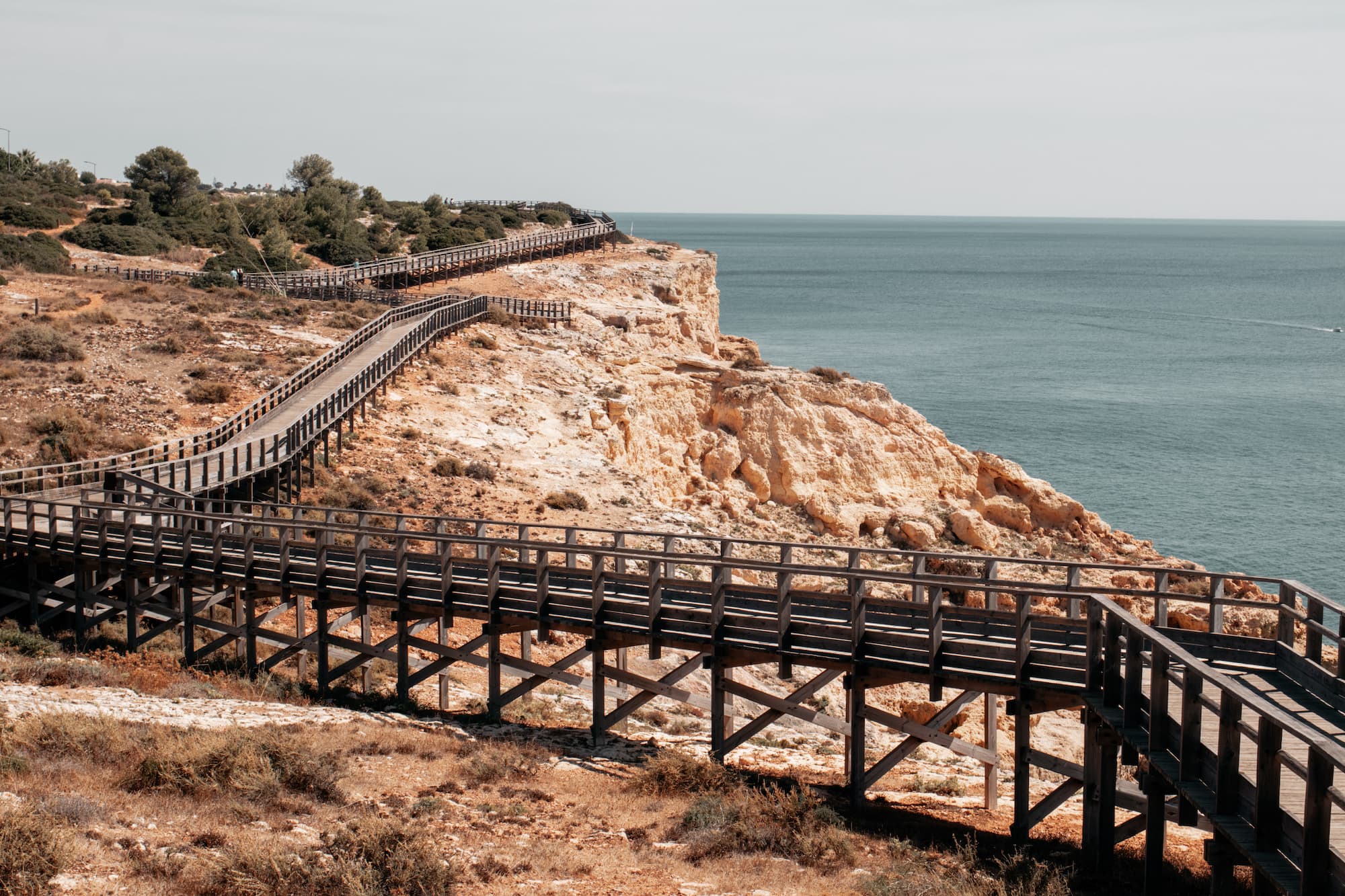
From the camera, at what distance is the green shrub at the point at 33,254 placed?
191ft

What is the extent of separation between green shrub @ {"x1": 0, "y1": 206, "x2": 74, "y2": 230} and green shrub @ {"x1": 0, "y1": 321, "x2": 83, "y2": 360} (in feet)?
97.1

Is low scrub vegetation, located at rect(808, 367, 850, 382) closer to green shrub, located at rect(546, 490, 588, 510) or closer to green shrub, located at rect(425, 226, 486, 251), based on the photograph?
green shrub, located at rect(546, 490, 588, 510)

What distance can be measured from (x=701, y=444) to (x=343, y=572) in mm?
28041

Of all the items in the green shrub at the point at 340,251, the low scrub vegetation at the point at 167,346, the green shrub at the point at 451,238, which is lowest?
the low scrub vegetation at the point at 167,346

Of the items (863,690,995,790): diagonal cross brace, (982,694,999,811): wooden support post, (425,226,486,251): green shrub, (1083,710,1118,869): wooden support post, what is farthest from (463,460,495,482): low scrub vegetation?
(425,226,486,251): green shrub

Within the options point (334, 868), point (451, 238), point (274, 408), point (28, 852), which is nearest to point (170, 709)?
point (28, 852)

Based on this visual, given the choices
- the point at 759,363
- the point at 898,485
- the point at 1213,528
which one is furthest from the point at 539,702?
the point at 1213,528

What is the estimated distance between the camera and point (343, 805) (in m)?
13.6

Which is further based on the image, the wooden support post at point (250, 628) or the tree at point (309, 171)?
the tree at point (309, 171)

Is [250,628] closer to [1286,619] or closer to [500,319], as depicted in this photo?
[1286,619]

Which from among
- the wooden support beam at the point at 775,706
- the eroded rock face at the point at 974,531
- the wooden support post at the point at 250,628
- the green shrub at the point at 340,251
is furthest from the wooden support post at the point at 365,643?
the green shrub at the point at 340,251

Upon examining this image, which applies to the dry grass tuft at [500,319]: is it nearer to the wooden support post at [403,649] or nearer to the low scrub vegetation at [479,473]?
the low scrub vegetation at [479,473]

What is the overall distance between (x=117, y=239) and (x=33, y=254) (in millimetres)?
9969

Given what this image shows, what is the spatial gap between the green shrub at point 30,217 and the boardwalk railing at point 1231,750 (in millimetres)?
68679
